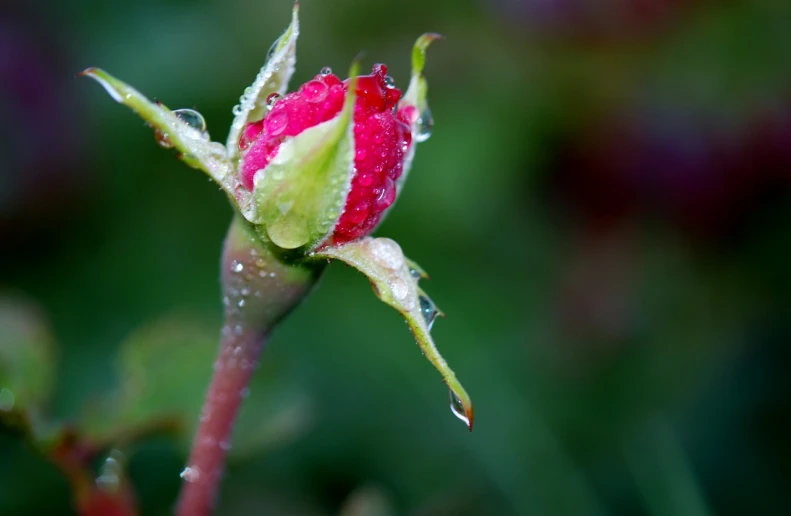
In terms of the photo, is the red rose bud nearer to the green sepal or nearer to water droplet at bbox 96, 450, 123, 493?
the green sepal

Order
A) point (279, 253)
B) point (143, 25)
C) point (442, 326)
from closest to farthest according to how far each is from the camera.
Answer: point (279, 253) < point (442, 326) < point (143, 25)

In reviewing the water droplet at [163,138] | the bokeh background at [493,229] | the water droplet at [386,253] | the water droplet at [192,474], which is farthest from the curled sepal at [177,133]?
the bokeh background at [493,229]

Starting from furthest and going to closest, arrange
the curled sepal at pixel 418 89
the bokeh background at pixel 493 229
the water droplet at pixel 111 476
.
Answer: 1. the bokeh background at pixel 493 229
2. the water droplet at pixel 111 476
3. the curled sepal at pixel 418 89

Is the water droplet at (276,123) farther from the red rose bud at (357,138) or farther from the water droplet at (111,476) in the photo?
the water droplet at (111,476)

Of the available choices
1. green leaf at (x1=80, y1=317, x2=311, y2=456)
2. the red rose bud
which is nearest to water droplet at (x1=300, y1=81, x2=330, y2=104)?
the red rose bud

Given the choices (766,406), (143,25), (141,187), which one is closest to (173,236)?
(141,187)

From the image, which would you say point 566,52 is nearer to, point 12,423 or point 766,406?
point 766,406
